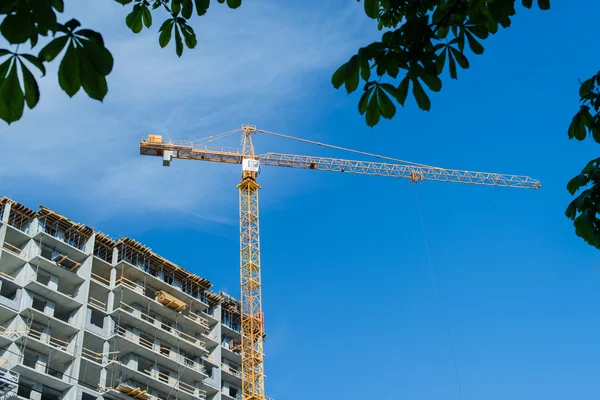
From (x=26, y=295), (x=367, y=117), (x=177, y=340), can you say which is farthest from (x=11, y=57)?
(x=177, y=340)

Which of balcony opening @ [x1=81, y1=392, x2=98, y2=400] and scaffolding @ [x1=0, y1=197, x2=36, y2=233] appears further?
scaffolding @ [x1=0, y1=197, x2=36, y2=233]

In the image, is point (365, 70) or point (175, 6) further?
point (175, 6)

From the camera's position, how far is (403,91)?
17.7ft

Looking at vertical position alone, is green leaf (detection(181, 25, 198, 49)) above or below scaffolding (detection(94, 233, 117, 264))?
below

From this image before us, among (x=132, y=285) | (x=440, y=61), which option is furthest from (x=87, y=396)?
(x=440, y=61)

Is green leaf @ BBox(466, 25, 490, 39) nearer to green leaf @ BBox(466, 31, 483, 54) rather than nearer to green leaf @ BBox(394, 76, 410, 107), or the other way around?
green leaf @ BBox(466, 31, 483, 54)

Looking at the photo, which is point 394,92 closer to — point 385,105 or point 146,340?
point 385,105

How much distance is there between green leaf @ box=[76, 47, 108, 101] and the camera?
4332mm

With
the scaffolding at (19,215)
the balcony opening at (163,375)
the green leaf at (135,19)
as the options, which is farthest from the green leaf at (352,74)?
the balcony opening at (163,375)

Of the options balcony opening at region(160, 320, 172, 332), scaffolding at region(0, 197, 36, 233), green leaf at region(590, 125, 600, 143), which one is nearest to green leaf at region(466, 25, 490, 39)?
green leaf at region(590, 125, 600, 143)

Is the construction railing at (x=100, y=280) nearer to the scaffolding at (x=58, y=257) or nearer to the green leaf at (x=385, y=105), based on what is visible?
the scaffolding at (x=58, y=257)

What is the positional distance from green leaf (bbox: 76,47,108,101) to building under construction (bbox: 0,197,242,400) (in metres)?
46.6

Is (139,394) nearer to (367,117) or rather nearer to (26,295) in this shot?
(26,295)

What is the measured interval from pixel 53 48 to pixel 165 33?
2.78 m
